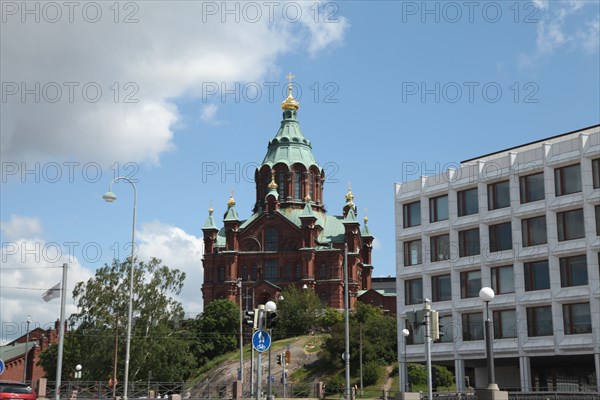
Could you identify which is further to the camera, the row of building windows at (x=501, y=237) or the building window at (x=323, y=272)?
the building window at (x=323, y=272)

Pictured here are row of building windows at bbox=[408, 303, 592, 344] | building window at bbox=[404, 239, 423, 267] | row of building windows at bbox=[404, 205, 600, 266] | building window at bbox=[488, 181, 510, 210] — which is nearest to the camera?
row of building windows at bbox=[408, 303, 592, 344]

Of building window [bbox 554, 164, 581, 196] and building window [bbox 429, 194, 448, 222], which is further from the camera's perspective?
building window [bbox 429, 194, 448, 222]

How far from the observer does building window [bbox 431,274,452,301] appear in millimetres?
59000

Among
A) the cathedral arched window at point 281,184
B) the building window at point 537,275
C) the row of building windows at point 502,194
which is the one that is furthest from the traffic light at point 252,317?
the cathedral arched window at point 281,184

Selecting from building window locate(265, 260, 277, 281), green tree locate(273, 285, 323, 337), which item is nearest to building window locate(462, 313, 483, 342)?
green tree locate(273, 285, 323, 337)

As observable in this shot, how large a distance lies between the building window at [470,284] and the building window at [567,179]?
855 cm

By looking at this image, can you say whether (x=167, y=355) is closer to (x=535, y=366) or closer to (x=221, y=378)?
(x=221, y=378)

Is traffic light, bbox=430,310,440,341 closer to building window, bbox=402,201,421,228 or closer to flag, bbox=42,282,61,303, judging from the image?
flag, bbox=42,282,61,303

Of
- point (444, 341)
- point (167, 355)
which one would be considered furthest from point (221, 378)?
point (444, 341)

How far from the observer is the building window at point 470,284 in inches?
2248

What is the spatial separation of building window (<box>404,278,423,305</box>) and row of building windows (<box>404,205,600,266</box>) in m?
1.46

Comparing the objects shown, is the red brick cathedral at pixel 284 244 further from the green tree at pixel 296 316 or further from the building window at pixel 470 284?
the building window at pixel 470 284

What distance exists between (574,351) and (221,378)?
45736 millimetres

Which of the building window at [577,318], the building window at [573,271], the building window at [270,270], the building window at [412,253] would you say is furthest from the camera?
the building window at [270,270]
